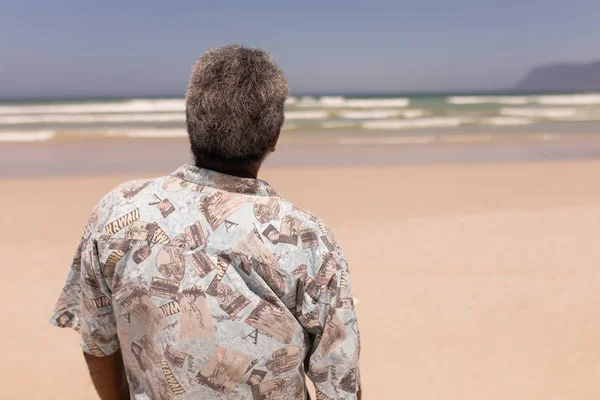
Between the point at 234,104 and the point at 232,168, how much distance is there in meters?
0.15

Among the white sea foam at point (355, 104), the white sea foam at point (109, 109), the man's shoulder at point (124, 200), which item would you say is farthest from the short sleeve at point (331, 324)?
the white sea foam at point (355, 104)

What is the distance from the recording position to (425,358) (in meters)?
3.17

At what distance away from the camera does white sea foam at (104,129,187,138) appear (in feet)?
51.8

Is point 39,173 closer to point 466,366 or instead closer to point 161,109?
point 466,366

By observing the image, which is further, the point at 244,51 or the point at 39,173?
the point at 39,173

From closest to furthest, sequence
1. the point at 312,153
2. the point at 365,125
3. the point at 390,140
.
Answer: the point at 312,153, the point at 390,140, the point at 365,125

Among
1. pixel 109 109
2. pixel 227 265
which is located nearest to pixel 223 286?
pixel 227 265

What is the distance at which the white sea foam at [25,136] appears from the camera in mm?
14562

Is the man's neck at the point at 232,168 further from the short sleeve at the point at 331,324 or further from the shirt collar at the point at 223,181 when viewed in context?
the short sleeve at the point at 331,324

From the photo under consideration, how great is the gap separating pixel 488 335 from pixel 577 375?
545mm

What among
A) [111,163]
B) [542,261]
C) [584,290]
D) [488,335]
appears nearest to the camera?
[488,335]

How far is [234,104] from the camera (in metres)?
1.23

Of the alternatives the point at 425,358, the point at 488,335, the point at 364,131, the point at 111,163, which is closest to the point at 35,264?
the point at 425,358

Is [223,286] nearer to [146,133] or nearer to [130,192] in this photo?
[130,192]
